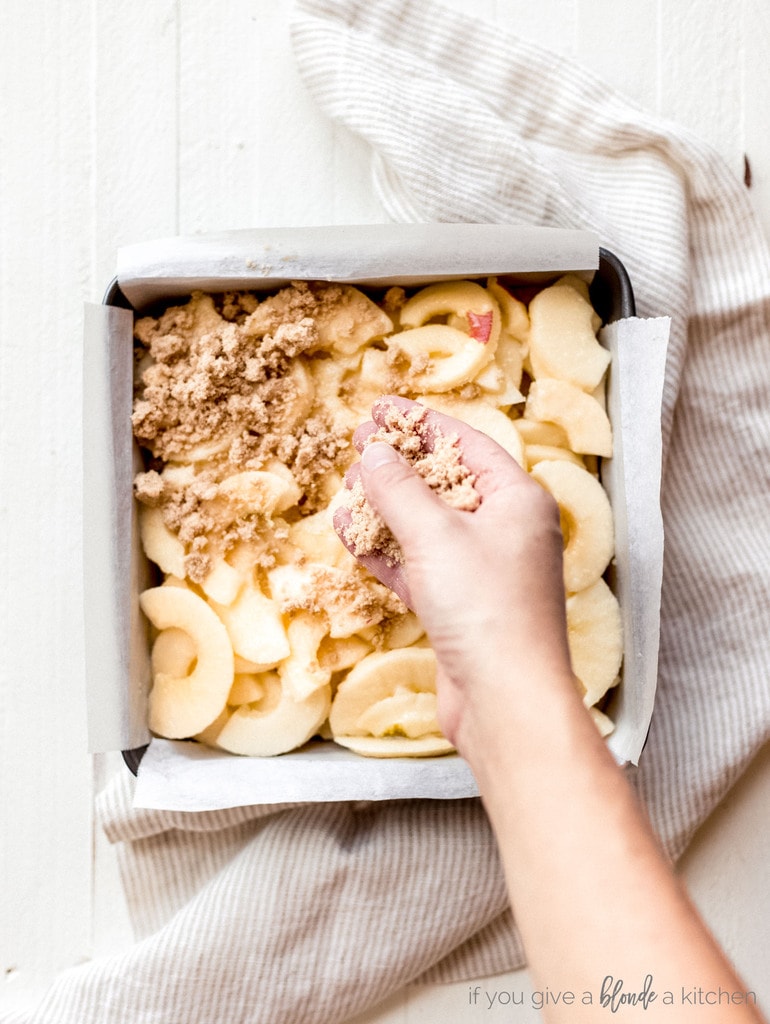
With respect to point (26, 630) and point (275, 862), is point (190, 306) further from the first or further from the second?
point (275, 862)

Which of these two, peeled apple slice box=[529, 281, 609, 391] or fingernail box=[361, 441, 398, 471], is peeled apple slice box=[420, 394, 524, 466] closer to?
peeled apple slice box=[529, 281, 609, 391]

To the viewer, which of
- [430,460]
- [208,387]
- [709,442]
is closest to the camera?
[430,460]

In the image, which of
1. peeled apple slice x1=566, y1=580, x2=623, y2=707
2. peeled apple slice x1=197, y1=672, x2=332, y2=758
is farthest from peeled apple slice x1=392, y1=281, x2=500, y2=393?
peeled apple slice x1=197, y1=672, x2=332, y2=758

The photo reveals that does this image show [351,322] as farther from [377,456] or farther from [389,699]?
[389,699]

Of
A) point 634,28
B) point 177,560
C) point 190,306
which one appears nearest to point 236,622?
point 177,560

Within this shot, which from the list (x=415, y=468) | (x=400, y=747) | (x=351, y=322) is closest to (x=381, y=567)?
(x=415, y=468)

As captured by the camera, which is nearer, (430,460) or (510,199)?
(430,460)

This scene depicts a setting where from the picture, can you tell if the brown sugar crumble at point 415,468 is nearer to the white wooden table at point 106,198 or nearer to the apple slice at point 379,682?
the apple slice at point 379,682
